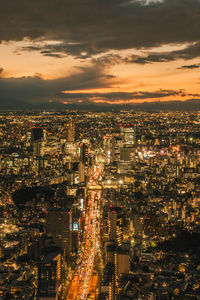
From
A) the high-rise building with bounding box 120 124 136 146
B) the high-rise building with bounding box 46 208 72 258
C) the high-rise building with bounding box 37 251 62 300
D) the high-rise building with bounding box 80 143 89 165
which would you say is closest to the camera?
the high-rise building with bounding box 37 251 62 300

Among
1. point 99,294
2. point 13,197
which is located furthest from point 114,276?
point 13,197

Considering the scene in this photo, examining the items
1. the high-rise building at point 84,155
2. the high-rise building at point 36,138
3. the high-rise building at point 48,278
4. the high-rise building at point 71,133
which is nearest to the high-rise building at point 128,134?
the high-rise building at point 71,133

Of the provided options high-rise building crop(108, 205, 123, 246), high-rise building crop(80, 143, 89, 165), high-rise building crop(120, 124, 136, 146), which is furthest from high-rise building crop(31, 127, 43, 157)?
high-rise building crop(108, 205, 123, 246)

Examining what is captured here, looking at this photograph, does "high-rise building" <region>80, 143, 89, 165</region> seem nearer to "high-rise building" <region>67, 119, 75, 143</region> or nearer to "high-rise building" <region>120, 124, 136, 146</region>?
"high-rise building" <region>67, 119, 75, 143</region>

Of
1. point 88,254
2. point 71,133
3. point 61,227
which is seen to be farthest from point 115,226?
point 71,133

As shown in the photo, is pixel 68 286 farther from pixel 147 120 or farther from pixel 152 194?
pixel 147 120

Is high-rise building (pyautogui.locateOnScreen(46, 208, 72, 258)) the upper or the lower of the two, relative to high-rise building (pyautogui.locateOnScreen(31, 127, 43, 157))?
lower

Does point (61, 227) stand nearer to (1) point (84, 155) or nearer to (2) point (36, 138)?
(1) point (84, 155)
